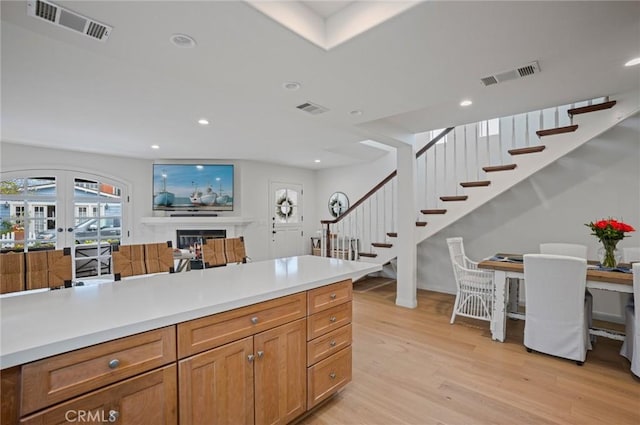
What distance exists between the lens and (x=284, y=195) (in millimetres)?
7164

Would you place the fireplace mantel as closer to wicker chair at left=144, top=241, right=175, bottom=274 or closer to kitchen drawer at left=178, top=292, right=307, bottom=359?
wicker chair at left=144, top=241, right=175, bottom=274

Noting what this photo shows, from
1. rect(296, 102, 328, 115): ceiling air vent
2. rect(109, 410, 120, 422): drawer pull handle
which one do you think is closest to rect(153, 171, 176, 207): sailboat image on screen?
rect(296, 102, 328, 115): ceiling air vent

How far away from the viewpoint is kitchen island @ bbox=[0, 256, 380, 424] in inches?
40.1

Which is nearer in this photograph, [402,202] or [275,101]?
[275,101]

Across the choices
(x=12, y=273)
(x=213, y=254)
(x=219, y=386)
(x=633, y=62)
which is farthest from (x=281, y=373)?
(x=633, y=62)

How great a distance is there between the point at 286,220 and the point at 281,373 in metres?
5.58

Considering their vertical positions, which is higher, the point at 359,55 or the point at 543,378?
the point at 359,55

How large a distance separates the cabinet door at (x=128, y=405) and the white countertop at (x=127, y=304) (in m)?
0.21

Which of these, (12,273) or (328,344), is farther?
(328,344)

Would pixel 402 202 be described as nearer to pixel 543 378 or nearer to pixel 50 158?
pixel 543 378

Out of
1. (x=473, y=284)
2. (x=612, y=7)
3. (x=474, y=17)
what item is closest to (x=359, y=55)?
(x=474, y=17)

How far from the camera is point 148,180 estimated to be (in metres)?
6.03

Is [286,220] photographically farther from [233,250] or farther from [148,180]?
[233,250]

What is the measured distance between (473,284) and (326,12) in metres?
3.30
